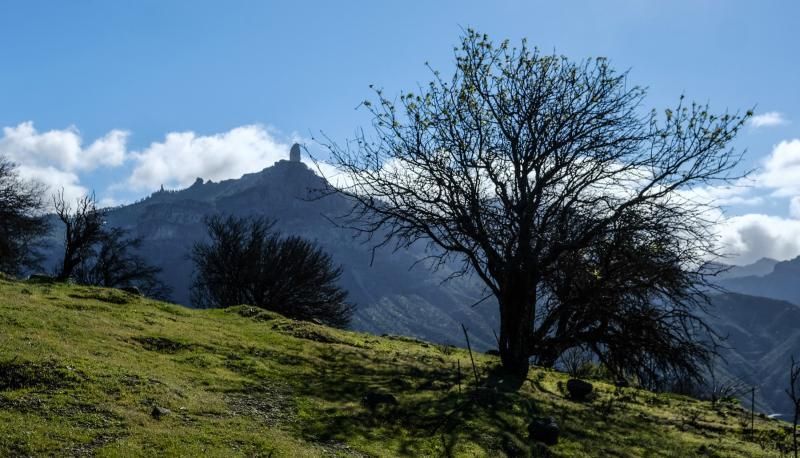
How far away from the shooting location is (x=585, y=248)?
21484mm

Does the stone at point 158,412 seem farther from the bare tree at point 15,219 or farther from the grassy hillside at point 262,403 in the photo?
the bare tree at point 15,219

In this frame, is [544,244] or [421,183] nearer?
[544,244]

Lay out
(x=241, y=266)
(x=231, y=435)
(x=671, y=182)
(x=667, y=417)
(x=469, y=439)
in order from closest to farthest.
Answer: (x=231, y=435) → (x=469, y=439) → (x=667, y=417) → (x=671, y=182) → (x=241, y=266)

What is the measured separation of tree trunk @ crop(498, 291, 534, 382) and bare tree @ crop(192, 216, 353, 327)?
37.2 m

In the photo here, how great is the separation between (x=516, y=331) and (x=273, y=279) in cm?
4046

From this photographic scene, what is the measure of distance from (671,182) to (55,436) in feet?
66.7

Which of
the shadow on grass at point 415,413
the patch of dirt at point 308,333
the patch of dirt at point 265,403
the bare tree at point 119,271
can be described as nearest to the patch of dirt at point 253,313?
the patch of dirt at point 308,333

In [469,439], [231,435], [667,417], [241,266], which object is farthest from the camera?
[241,266]

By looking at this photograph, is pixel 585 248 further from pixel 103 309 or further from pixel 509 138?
pixel 103 309

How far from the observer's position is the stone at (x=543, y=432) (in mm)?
13430

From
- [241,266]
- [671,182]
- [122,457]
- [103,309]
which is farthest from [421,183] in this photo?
[241,266]

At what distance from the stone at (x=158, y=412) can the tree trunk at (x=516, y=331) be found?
1305 cm

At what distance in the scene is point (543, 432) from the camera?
44.2ft

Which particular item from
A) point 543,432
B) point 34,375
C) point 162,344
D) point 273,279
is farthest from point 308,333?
point 273,279
